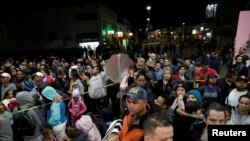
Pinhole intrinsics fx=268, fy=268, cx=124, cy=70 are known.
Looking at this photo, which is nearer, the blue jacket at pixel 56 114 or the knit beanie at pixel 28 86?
the blue jacket at pixel 56 114

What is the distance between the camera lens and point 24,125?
564 cm

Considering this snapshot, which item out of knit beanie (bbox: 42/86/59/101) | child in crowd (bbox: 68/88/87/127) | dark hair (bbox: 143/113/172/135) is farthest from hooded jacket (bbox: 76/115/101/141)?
dark hair (bbox: 143/113/172/135)

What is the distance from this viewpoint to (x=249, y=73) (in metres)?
8.55

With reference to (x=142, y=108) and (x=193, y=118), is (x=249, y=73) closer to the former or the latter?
(x=193, y=118)

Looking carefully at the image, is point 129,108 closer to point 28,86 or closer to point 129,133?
point 129,133

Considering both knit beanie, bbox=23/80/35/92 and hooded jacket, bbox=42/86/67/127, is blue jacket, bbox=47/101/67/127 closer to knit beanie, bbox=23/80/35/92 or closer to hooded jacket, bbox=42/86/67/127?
hooded jacket, bbox=42/86/67/127

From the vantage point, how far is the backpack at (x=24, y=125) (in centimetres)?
561

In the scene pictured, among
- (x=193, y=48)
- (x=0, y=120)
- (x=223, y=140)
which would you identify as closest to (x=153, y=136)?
(x=223, y=140)

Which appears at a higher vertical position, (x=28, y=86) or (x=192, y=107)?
(x=192, y=107)

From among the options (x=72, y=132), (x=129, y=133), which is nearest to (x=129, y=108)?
(x=129, y=133)

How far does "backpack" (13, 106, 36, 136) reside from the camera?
221 inches

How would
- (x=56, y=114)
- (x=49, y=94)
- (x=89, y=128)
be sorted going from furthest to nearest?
(x=49, y=94), (x=56, y=114), (x=89, y=128)

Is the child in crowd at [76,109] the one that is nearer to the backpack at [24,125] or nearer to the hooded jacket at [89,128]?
the backpack at [24,125]

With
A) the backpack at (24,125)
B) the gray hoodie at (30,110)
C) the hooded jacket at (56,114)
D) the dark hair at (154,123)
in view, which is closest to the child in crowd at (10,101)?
the gray hoodie at (30,110)
